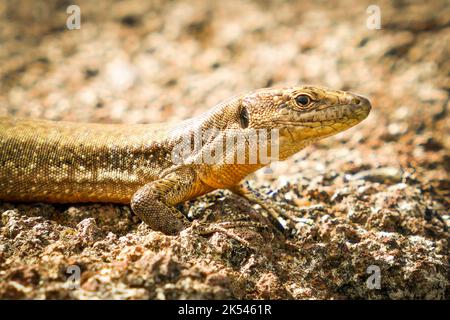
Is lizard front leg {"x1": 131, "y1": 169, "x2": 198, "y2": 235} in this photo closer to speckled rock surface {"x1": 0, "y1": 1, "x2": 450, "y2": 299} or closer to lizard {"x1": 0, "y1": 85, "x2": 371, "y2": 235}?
lizard {"x1": 0, "y1": 85, "x2": 371, "y2": 235}

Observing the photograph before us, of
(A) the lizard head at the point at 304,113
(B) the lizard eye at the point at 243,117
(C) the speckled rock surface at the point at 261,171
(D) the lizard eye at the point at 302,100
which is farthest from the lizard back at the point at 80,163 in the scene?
(D) the lizard eye at the point at 302,100

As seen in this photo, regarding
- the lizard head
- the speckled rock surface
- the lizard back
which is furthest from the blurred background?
the lizard back

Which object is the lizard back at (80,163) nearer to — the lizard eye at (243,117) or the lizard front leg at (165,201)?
the lizard front leg at (165,201)

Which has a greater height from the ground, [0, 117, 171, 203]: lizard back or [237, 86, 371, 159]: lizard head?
[237, 86, 371, 159]: lizard head

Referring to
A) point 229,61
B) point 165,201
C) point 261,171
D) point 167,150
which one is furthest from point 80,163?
point 229,61

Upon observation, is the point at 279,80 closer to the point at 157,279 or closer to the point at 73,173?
the point at 73,173

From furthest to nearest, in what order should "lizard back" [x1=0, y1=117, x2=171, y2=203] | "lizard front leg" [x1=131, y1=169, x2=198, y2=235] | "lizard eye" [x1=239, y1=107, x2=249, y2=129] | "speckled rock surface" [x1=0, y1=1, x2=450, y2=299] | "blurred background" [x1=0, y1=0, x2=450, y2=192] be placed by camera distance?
"blurred background" [x1=0, y1=0, x2=450, y2=192], "lizard back" [x1=0, y1=117, x2=171, y2=203], "lizard eye" [x1=239, y1=107, x2=249, y2=129], "lizard front leg" [x1=131, y1=169, x2=198, y2=235], "speckled rock surface" [x1=0, y1=1, x2=450, y2=299]

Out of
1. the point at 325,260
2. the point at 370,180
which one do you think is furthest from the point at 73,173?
the point at 370,180
